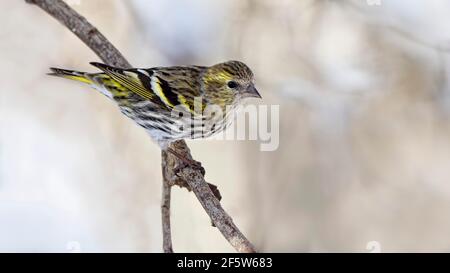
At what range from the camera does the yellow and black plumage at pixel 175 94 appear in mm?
3172

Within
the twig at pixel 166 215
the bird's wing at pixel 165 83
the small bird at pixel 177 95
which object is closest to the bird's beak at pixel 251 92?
the small bird at pixel 177 95

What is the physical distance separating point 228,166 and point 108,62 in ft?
3.64

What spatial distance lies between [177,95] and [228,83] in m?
0.30

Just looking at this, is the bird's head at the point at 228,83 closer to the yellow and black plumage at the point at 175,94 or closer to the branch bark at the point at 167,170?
the yellow and black plumage at the point at 175,94

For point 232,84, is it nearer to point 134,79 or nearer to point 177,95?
point 177,95

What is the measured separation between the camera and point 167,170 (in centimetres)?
304

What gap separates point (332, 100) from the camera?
4.07 metres

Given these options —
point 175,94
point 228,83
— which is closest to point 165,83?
point 175,94

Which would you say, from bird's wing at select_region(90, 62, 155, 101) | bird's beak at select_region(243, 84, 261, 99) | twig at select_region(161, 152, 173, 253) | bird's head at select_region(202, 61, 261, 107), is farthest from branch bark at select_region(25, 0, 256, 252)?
bird's beak at select_region(243, 84, 261, 99)

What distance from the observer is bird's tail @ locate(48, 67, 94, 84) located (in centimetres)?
308

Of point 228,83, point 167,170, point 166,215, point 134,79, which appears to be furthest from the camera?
point 228,83
